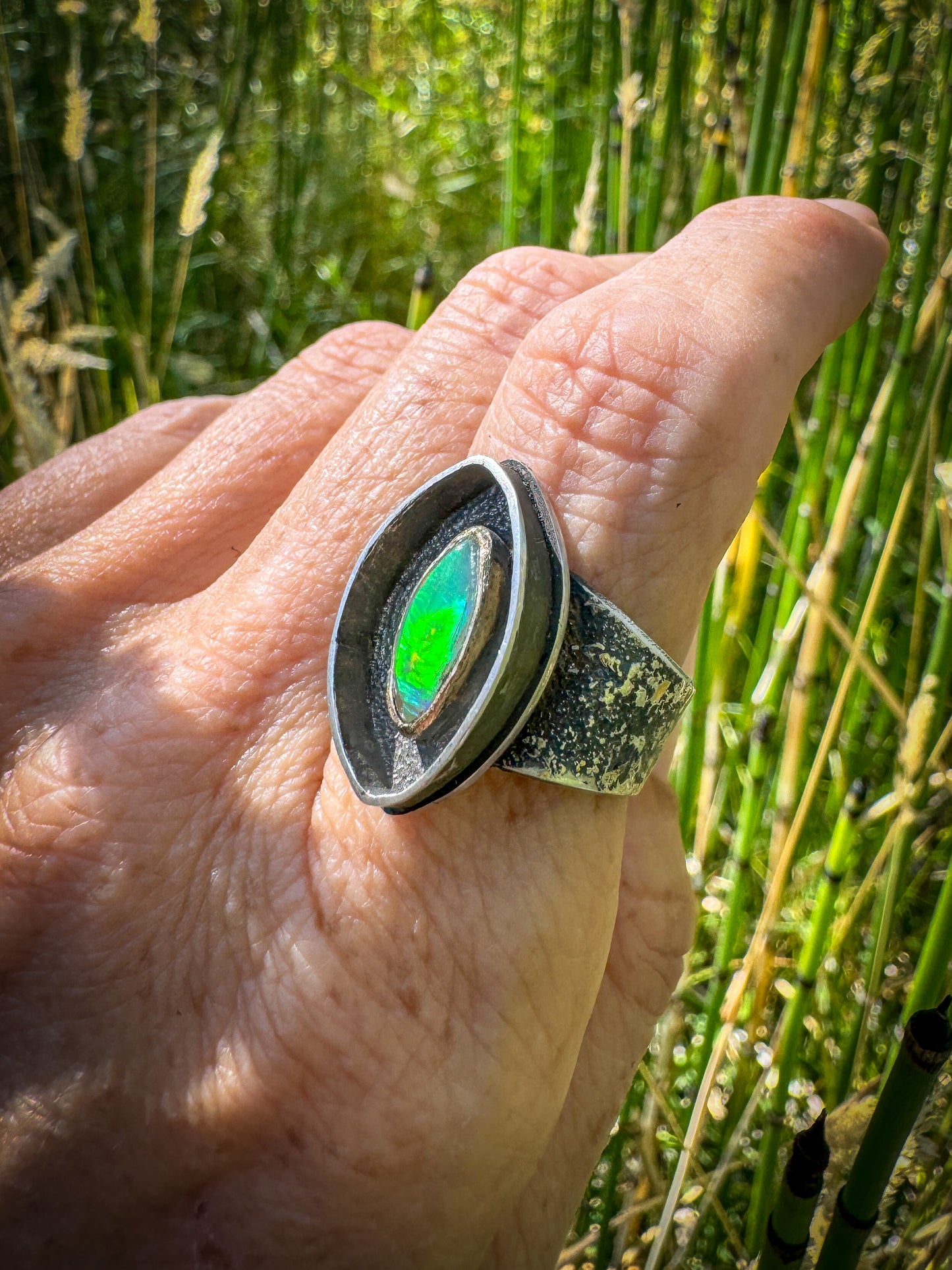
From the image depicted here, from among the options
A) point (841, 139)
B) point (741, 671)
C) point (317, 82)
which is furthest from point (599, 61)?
point (741, 671)

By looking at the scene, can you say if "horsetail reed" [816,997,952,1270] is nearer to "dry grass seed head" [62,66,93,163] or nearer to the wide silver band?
the wide silver band

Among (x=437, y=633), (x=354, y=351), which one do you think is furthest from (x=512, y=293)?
(x=437, y=633)

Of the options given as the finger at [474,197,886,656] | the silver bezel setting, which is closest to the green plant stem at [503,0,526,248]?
the finger at [474,197,886,656]

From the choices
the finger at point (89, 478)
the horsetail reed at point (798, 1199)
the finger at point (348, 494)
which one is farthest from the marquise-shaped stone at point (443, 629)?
the finger at point (89, 478)

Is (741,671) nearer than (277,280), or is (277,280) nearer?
(741,671)

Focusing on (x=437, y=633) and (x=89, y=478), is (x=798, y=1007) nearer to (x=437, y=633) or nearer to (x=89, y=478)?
(x=437, y=633)

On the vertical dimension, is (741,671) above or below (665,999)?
below

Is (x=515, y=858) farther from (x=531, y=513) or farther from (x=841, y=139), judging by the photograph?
(x=841, y=139)
